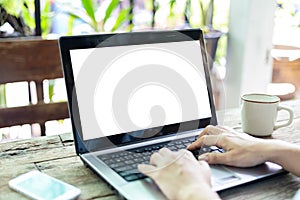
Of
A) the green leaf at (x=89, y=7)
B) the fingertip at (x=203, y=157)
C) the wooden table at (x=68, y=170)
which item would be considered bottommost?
the wooden table at (x=68, y=170)

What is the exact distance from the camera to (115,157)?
32.9 inches

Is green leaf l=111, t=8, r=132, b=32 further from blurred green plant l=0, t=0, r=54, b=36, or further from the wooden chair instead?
the wooden chair

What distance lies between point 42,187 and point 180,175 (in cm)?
27

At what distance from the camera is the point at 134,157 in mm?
833

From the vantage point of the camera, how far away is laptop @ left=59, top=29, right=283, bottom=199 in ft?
2.66

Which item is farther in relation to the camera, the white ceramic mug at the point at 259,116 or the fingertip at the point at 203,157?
the white ceramic mug at the point at 259,116

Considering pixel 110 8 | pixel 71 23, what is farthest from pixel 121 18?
pixel 71 23

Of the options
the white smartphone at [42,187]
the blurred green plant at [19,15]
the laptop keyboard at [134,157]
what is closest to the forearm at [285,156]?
the laptop keyboard at [134,157]

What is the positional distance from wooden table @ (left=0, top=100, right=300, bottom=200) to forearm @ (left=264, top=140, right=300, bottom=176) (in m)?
0.02

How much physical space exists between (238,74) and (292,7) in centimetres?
76

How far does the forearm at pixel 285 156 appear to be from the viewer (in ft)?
2.67

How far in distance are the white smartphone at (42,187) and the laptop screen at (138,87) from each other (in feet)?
0.44

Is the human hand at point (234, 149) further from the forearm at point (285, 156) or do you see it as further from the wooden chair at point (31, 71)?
the wooden chair at point (31, 71)

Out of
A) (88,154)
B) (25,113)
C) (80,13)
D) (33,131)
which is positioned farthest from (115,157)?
(80,13)
